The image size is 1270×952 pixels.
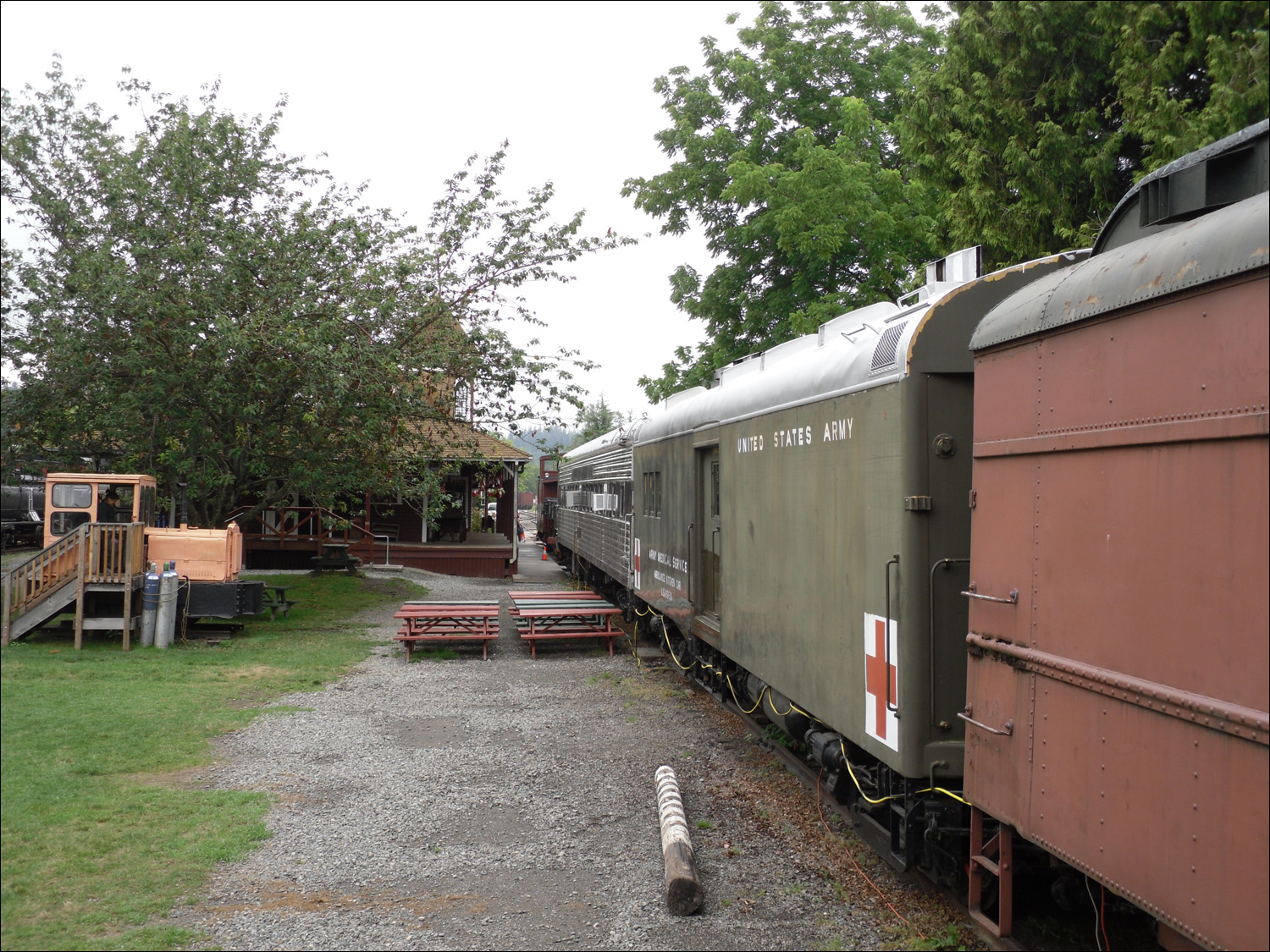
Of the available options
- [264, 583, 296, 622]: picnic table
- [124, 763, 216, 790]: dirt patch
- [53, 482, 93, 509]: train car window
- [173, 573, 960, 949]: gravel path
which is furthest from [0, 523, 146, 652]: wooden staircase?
[124, 763, 216, 790]: dirt patch

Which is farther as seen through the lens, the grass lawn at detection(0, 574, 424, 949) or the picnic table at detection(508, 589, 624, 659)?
the picnic table at detection(508, 589, 624, 659)

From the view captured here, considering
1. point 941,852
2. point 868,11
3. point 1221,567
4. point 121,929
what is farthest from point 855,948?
point 868,11

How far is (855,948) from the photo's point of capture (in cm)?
438

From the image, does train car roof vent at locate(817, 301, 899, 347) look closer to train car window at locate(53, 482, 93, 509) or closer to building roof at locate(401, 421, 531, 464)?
train car window at locate(53, 482, 93, 509)

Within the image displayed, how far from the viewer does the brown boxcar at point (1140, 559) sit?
8.81ft

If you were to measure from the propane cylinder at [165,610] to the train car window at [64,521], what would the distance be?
138 centimetres

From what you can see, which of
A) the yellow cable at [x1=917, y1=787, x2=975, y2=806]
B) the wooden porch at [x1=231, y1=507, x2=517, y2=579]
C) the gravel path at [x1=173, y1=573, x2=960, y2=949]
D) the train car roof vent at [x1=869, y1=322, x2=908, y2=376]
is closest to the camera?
the yellow cable at [x1=917, y1=787, x2=975, y2=806]

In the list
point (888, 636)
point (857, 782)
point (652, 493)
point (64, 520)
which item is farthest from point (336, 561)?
point (888, 636)

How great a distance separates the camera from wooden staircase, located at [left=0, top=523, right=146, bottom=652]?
34.1ft

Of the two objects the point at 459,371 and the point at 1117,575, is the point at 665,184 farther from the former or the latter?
the point at 1117,575

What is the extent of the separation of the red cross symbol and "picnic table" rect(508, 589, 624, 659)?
8237 millimetres

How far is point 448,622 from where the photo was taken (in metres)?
13.6

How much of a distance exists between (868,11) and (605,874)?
61.1 feet

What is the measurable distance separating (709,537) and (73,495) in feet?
28.4
